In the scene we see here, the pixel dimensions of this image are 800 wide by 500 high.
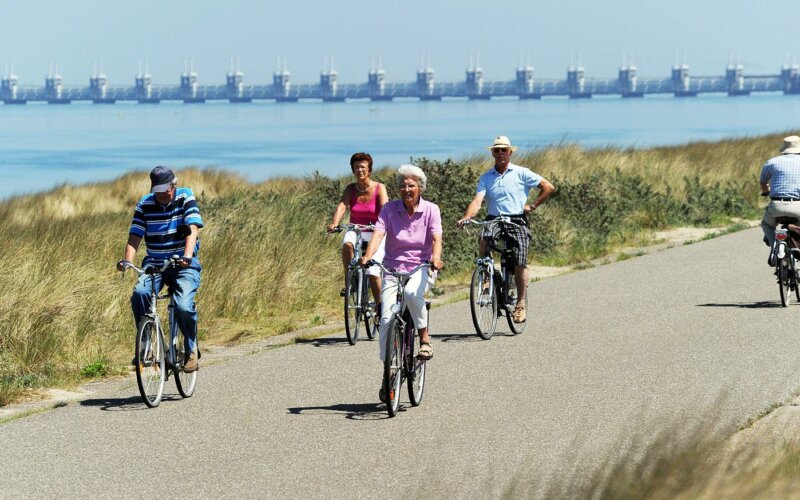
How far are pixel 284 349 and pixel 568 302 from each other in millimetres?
4041

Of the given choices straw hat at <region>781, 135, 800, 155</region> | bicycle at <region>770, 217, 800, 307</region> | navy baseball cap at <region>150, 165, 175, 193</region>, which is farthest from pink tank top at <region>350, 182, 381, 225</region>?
straw hat at <region>781, 135, 800, 155</region>

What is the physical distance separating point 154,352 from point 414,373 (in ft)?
5.90

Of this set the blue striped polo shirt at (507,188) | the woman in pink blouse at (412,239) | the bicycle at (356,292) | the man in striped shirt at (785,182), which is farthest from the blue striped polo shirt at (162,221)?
the man in striped shirt at (785,182)

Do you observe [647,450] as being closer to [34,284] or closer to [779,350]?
[779,350]

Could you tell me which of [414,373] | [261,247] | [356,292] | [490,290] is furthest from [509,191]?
[261,247]

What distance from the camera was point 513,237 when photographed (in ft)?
41.7

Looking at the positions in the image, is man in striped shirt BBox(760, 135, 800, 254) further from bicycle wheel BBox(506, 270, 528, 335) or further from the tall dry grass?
the tall dry grass

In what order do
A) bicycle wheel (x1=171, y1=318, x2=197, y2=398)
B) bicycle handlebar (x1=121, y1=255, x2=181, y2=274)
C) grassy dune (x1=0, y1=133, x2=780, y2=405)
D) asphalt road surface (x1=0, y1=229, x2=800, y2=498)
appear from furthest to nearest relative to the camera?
grassy dune (x1=0, y1=133, x2=780, y2=405) < bicycle wheel (x1=171, y1=318, x2=197, y2=398) < bicycle handlebar (x1=121, y1=255, x2=181, y2=274) < asphalt road surface (x1=0, y1=229, x2=800, y2=498)

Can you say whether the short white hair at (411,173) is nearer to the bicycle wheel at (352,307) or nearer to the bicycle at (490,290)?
the bicycle at (490,290)

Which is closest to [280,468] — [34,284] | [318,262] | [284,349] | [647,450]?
[647,450]

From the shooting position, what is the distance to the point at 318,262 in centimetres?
1789

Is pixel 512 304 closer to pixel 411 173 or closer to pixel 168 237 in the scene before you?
pixel 411 173

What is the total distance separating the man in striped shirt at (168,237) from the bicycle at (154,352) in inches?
3.1

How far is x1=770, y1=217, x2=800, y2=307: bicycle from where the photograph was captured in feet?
45.9
